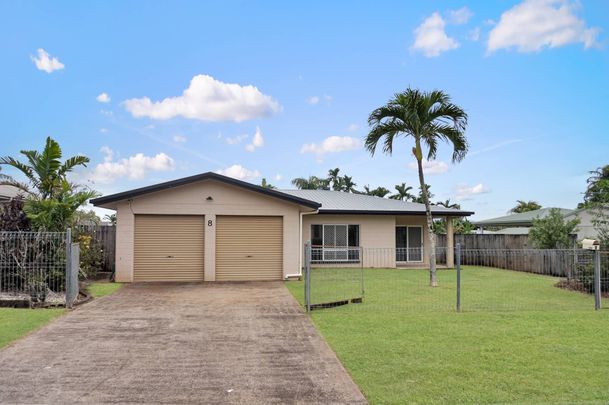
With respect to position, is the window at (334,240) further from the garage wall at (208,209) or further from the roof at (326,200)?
the garage wall at (208,209)

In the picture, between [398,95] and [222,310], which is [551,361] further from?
[398,95]

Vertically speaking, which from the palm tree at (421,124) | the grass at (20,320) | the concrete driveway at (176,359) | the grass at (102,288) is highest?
the palm tree at (421,124)

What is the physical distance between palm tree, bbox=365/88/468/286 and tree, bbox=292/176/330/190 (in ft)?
108

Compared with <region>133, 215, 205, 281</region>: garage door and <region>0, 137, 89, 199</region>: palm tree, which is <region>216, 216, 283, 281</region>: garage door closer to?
<region>133, 215, 205, 281</region>: garage door

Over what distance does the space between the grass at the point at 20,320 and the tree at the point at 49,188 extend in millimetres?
3357

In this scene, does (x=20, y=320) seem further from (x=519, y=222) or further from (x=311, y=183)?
(x=311, y=183)

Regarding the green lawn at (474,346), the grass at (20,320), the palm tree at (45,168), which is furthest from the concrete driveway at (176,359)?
the palm tree at (45,168)

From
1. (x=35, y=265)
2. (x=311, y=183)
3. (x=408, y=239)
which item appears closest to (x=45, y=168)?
(x=35, y=265)

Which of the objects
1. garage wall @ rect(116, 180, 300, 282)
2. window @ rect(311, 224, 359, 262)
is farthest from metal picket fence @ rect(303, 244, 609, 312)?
garage wall @ rect(116, 180, 300, 282)

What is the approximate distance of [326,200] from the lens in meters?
24.0

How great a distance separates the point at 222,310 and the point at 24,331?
389cm

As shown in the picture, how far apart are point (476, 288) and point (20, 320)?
468 inches

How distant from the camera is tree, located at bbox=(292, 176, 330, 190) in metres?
A: 49.6

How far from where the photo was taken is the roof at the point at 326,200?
16156 millimetres
